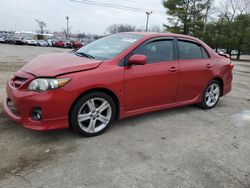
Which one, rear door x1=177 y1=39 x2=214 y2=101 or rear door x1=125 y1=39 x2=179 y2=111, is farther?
rear door x1=177 y1=39 x2=214 y2=101

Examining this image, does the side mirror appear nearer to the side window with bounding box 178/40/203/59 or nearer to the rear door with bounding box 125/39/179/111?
the rear door with bounding box 125/39/179/111

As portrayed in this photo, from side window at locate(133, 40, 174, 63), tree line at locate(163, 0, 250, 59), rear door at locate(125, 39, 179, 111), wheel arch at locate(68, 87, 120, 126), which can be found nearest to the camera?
wheel arch at locate(68, 87, 120, 126)

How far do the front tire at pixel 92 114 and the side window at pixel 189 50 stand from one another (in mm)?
1801

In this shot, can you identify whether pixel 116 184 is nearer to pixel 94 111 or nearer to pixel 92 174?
pixel 92 174

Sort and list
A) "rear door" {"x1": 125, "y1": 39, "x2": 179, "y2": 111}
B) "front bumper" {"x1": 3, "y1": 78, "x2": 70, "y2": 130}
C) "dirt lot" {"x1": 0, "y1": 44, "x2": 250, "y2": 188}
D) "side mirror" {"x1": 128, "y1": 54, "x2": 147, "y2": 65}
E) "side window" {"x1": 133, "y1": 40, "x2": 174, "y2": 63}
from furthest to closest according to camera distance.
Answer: "side window" {"x1": 133, "y1": 40, "x2": 174, "y2": 63}, "rear door" {"x1": 125, "y1": 39, "x2": 179, "y2": 111}, "side mirror" {"x1": 128, "y1": 54, "x2": 147, "y2": 65}, "front bumper" {"x1": 3, "y1": 78, "x2": 70, "y2": 130}, "dirt lot" {"x1": 0, "y1": 44, "x2": 250, "y2": 188}

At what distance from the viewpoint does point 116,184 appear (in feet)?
8.52

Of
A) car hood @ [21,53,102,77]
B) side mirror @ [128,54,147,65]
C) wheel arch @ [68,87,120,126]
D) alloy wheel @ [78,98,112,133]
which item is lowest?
alloy wheel @ [78,98,112,133]

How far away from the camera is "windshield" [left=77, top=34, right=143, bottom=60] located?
13.1 feet

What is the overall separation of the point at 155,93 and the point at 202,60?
145 cm

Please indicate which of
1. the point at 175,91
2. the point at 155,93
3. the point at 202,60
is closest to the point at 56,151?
the point at 155,93

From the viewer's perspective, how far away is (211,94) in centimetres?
540

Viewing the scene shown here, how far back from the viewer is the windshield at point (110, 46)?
13.1 feet

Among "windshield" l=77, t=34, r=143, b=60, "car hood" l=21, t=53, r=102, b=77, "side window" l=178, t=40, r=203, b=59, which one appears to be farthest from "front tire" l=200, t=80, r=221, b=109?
"car hood" l=21, t=53, r=102, b=77

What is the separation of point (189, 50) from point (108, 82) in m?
2.06
